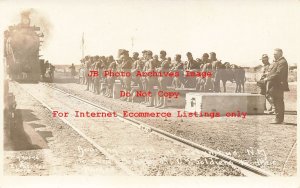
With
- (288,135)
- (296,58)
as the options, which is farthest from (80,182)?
(296,58)

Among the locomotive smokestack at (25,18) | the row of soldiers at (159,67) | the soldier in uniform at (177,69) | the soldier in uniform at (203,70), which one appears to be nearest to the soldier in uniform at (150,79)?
the row of soldiers at (159,67)

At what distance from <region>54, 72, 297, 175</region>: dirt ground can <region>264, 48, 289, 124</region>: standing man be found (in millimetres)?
220

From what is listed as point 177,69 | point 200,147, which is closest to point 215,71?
point 177,69

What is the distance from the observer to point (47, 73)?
28.1 ft

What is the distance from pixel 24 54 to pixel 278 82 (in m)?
5.45

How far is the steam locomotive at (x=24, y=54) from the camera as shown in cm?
782

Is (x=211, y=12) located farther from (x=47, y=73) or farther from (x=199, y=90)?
(x=47, y=73)

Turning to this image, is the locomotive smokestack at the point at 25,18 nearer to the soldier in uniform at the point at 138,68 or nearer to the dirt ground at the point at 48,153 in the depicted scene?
the dirt ground at the point at 48,153

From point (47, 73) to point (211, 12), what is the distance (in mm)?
3603

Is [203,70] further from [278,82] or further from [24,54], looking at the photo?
A: [24,54]

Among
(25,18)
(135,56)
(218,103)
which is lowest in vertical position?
(218,103)

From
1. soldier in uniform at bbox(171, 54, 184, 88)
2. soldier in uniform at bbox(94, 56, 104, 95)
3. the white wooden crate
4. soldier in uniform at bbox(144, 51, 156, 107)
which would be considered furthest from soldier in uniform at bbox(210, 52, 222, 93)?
soldier in uniform at bbox(94, 56, 104, 95)

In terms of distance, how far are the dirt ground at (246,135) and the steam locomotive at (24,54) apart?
6.12 feet

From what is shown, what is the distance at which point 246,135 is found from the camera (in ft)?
21.1
